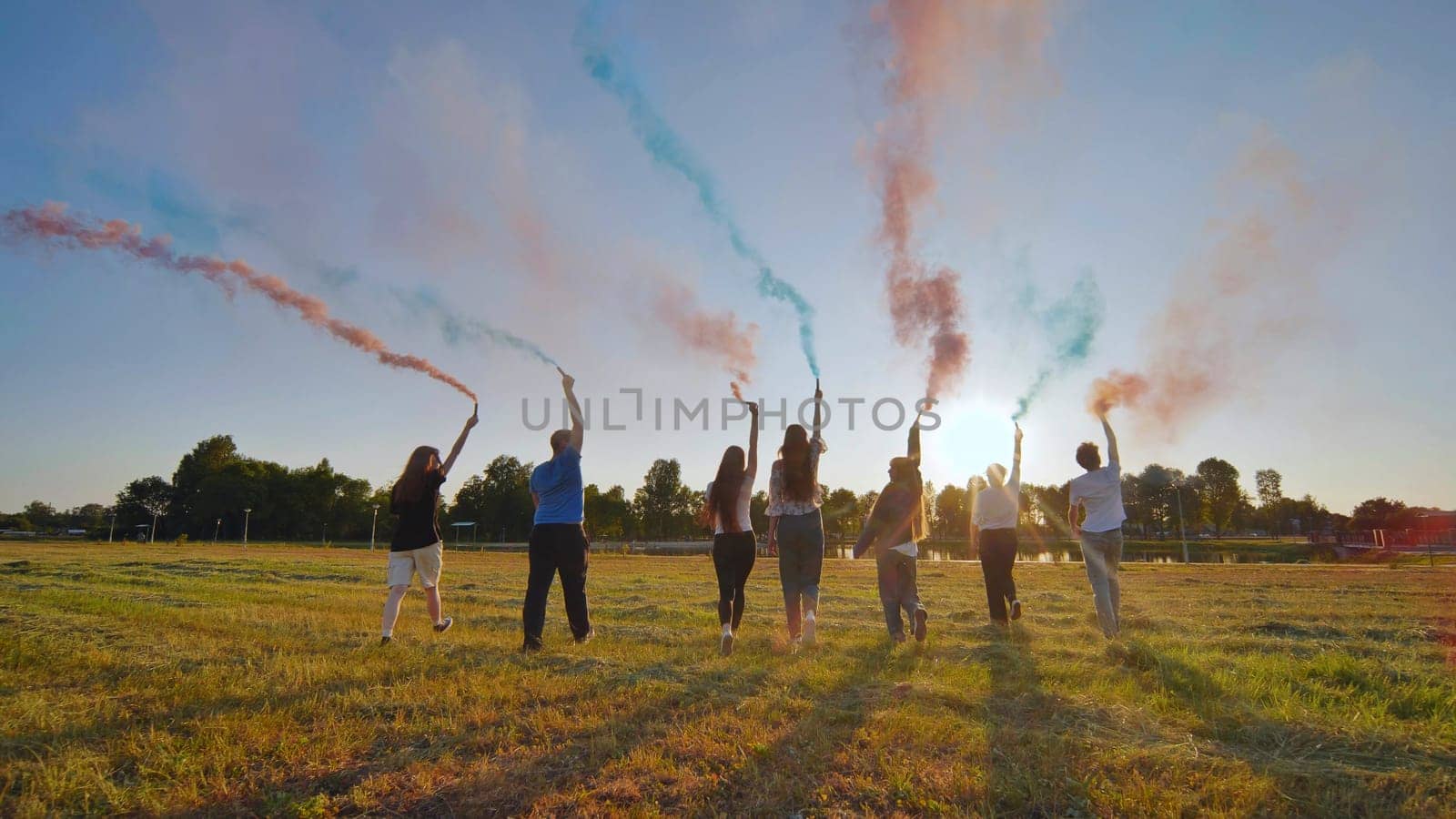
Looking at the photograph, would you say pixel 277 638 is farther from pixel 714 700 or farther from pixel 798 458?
pixel 798 458

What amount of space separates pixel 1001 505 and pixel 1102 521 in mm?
1279

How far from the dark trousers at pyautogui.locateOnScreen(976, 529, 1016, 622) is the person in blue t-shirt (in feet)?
16.9

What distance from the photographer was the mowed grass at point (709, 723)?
3229 millimetres

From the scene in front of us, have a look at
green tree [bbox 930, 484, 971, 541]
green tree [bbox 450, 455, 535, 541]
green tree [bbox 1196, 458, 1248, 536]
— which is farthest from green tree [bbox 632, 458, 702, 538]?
green tree [bbox 1196, 458, 1248, 536]

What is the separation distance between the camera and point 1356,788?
3.22 metres

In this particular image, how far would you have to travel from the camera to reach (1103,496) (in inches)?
321

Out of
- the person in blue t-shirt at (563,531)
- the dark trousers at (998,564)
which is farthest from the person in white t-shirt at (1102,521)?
the person in blue t-shirt at (563,531)

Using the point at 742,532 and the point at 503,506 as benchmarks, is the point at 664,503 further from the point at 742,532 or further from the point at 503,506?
the point at 742,532

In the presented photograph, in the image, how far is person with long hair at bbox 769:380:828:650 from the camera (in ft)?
24.7

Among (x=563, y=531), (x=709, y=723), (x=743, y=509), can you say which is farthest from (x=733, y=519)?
(x=709, y=723)

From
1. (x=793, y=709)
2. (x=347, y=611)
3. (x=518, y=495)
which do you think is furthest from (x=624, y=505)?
(x=793, y=709)

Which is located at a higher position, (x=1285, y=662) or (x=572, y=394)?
(x=572, y=394)

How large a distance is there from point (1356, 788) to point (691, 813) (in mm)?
3124

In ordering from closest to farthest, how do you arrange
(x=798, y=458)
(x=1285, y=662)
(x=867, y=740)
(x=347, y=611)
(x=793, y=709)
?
1. (x=867, y=740)
2. (x=793, y=709)
3. (x=1285, y=662)
4. (x=798, y=458)
5. (x=347, y=611)
